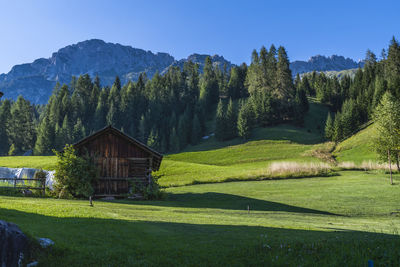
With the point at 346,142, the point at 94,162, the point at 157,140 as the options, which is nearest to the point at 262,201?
the point at 94,162

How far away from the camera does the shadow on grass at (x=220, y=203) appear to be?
28359 mm

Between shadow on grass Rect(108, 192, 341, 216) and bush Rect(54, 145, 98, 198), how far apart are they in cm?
449

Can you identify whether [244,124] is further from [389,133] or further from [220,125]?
[389,133]

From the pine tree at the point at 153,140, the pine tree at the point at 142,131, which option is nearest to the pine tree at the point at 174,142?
the pine tree at the point at 153,140

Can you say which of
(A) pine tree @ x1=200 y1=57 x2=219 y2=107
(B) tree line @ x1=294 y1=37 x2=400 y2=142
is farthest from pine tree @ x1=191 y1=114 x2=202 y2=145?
(B) tree line @ x1=294 y1=37 x2=400 y2=142

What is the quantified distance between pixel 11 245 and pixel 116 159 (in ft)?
86.5

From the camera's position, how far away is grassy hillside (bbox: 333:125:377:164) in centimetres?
6506

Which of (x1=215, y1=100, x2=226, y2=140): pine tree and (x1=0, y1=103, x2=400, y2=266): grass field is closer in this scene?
(x1=0, y1=103, x2=400, y2=266): grass field

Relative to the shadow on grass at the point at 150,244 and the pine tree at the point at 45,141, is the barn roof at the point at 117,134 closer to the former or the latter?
the shadow on grass at the point at 150,244

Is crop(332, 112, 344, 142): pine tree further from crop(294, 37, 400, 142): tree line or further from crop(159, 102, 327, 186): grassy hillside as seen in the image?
crop(159, 102, 327, 186): grassy hillside

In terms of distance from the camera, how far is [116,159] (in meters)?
33.8

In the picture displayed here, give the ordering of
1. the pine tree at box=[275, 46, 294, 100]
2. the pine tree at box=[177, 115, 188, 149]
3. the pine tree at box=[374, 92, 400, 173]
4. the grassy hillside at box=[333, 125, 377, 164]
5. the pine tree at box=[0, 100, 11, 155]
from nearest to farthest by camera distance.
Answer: the pine tree at box=[374, 92, 400, 173]
the grassy hillside at box=[333, 125, 377, 164]
the pine tree at box=[177, 115, 188, 149]
the pine tree at box=[275, 46, 294, 100]
the pine tree at box=[0, 100, 11, 155]

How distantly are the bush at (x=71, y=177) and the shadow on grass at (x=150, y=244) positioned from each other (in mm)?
18426

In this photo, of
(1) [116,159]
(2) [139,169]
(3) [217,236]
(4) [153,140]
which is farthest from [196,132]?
(3) [217,236]
